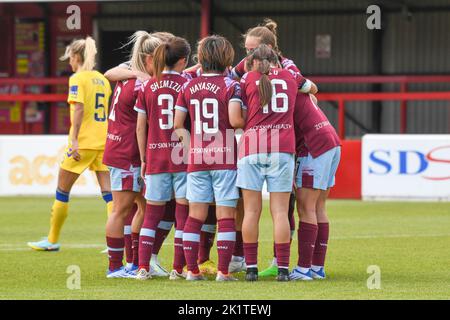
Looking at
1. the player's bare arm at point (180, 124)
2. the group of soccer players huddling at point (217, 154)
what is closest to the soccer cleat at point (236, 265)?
the group of soccer players huddling at point (217, 154)

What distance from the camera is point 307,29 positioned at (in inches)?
1115

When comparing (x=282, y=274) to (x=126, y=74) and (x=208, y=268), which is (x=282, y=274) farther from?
(x=126, y=74)

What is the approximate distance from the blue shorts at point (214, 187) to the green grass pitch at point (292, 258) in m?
0.69

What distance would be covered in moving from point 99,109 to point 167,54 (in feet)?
9.81

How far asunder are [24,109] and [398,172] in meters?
12.2

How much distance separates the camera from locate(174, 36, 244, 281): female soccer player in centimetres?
928

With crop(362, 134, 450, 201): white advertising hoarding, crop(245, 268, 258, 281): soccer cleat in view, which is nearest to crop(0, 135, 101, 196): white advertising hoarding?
crop(362, 134, 450, 201): white advertising hoarding

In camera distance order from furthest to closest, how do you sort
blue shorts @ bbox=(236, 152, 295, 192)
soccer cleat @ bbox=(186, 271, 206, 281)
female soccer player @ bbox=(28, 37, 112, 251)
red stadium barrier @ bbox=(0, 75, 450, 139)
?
red stadium barrier @ bbox=(0, 75, 450, 139) → female soccer player @ bbox=(28, 37, 112, 251) → soccer cleat @ bbox=(186, 271, 206, 281) → blue shorts @ bbox=(236, 152, 295, 192)

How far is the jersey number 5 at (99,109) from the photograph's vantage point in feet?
40.2

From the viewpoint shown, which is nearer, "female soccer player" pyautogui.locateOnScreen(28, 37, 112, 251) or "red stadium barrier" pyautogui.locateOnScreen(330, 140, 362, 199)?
"female soccer player" pyautogui.locateOnScreen(28, 37, 112, 251)

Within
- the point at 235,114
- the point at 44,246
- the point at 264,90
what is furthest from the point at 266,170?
the point at 44,246

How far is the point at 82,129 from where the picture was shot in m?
12.2

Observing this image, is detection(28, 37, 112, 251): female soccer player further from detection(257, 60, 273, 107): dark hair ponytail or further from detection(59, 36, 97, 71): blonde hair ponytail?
detection(257, 60, 273, 107): dark hair ponytail
